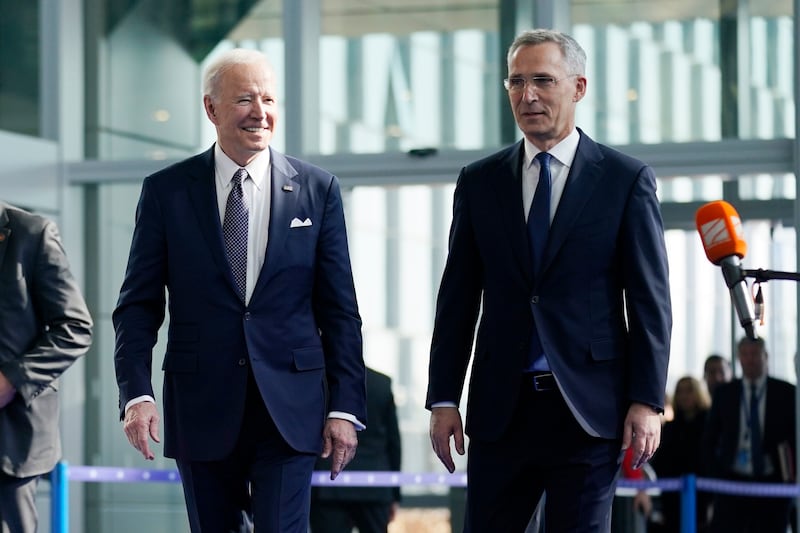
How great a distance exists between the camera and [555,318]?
3.98m

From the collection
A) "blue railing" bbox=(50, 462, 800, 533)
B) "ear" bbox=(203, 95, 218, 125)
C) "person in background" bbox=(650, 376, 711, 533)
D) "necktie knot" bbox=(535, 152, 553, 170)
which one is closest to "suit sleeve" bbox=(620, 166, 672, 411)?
"necktie knot" bbox=(535, 152, 553, 170)

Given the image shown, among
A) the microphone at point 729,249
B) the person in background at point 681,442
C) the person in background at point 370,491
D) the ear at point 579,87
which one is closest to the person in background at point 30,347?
the ear at point 579,87

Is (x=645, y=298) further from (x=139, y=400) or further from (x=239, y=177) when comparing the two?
(x=139, y=400)

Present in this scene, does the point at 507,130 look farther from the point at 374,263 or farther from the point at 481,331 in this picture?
the point at 481,331

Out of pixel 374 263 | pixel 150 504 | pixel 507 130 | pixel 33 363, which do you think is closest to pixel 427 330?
pixel 374 263

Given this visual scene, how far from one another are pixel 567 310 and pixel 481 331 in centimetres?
29

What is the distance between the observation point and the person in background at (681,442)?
10844 millimetres

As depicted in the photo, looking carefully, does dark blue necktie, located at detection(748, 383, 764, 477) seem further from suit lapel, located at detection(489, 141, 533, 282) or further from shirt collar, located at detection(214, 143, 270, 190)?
shirt collar, located at detection(214, 143, 270, 190)

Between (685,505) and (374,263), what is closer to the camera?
(685,505)

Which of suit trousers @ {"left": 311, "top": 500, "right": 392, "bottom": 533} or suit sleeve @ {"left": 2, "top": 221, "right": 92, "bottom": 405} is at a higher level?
suit sleeve @ {"left": 2, "top": 221, "right": 92, "bottom": 405}

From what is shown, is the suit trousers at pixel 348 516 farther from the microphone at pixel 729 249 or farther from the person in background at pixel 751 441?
the microphone at pixel 729 249

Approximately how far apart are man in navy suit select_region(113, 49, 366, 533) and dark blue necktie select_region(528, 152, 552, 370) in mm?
520

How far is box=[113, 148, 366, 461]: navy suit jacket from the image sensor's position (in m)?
4.08

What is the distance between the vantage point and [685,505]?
7.88 m
